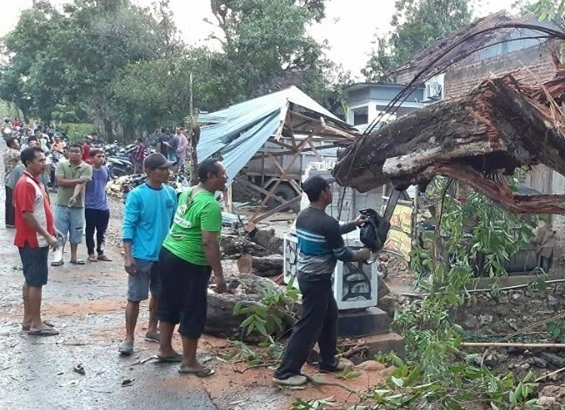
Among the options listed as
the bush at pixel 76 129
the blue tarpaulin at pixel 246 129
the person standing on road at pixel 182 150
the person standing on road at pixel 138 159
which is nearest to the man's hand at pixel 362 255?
the blue tarpaulin at pixel 246 129

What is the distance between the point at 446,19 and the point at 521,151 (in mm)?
23267

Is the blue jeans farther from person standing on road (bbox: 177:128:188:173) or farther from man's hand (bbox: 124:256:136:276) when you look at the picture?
person standing on road (bbox: 177:128:188:173)

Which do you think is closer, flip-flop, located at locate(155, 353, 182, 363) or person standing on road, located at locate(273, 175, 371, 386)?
person standing on road, located at locate(273, 175, 371, 386)

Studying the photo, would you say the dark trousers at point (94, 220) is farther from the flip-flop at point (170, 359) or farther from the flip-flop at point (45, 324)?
the flip-flop at point (170, 359)

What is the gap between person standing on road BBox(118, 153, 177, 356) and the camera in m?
5.36

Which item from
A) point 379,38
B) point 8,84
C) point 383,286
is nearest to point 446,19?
point 379,38

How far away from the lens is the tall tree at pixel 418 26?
2478cm

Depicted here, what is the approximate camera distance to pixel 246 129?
1270 cm

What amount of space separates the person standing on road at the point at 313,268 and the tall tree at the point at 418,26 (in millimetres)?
21103

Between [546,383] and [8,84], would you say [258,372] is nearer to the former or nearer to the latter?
[546,383]

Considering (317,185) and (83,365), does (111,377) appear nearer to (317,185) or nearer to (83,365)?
(83,365)

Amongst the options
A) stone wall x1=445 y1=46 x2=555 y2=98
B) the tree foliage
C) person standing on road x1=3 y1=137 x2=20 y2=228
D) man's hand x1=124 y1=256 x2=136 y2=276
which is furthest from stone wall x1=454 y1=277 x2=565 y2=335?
the tree foliage

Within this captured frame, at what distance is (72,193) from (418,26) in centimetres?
1946

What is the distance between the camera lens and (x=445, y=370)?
4.08 m
